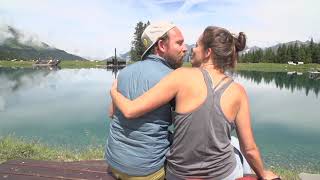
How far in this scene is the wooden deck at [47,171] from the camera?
4082mm

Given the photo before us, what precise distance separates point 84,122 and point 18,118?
371 centimetres

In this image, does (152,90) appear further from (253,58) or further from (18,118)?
(253,58)

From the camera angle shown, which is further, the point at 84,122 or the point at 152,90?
the point at 84,122

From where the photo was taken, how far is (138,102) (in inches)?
131

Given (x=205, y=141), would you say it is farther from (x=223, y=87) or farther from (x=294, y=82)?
(x=294, y=82)

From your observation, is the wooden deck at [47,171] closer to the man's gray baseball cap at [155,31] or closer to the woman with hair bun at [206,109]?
the woman with hair bun at [206,109]

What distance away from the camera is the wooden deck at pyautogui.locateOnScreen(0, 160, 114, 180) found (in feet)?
13.4

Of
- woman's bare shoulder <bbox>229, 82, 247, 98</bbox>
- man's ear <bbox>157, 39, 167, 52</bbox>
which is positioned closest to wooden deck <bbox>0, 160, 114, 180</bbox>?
man's ear <bbox>157, 39, 167, 52</bbox>

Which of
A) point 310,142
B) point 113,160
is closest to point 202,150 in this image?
point 113,160

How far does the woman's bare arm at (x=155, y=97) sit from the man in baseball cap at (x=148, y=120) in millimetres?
135

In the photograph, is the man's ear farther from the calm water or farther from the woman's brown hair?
the calm water

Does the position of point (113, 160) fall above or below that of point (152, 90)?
below

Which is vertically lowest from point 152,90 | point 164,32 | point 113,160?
point 113,160

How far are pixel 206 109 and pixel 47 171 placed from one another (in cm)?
186
